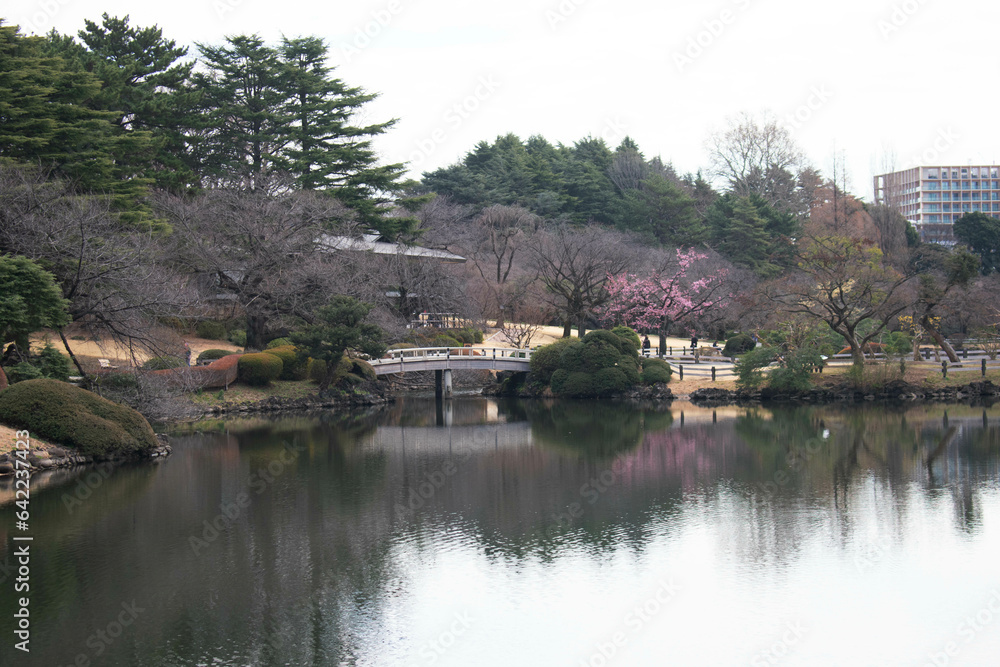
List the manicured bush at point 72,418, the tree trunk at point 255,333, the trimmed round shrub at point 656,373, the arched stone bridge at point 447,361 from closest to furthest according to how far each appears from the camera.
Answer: the manicured bush at point 72,418, the arched stone bridge at point 447,361, the trimmed round shrub at point 656,373, the tree trunk at point 255,333

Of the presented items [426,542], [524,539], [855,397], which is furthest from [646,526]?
[855,397]

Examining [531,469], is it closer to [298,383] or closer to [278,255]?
[298,383]

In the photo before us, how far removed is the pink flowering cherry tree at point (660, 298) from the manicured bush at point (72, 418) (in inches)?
1074

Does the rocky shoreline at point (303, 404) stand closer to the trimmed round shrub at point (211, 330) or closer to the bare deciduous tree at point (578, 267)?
the trimmed round shrub at point (211, 330)

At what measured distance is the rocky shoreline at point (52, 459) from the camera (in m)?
18.0

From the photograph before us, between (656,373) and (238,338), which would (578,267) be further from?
(238,338)

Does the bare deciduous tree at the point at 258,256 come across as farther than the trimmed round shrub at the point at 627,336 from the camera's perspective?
No

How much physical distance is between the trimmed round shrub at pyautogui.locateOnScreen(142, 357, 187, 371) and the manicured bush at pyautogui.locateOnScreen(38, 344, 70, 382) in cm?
310

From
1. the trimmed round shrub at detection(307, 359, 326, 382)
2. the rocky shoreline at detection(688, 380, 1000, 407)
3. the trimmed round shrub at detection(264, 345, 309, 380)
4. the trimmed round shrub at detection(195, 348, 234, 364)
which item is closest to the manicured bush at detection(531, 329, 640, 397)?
the rocky shoreline at detection(688, 380, 1000, 407)

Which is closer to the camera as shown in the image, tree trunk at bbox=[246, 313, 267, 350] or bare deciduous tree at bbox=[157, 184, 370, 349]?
bare deciduous tree at bbox=[157, 184, 370, 349]

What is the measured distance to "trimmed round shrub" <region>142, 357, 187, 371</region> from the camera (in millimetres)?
26203

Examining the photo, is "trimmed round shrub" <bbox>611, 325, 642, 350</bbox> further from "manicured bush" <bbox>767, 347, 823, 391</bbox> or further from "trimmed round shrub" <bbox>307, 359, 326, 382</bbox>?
"trimmed round shrub" <bbox>307, 359, 326, 382</bbox>

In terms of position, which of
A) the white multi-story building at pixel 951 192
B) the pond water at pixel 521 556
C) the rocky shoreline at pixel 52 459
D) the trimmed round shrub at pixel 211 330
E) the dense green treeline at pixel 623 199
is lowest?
the pond water at pixel 521 556

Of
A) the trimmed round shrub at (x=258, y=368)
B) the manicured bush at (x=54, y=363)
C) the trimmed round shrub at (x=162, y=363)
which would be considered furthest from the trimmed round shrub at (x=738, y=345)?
the manicured bush at (x=54, y=363)
